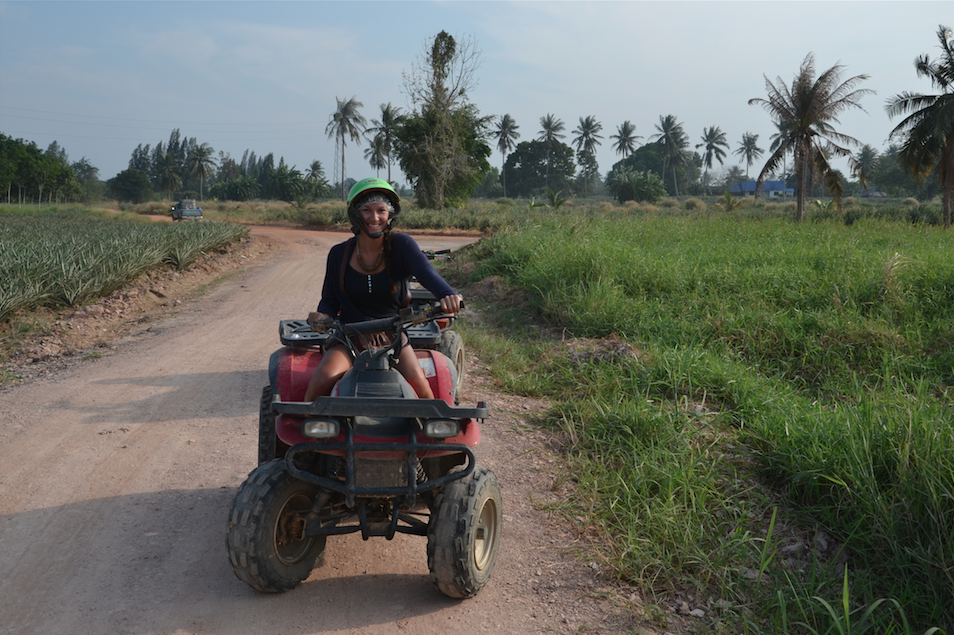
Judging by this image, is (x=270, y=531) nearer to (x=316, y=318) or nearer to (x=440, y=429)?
(x=440, y=429)

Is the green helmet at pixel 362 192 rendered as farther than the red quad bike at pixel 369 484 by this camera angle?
Yes

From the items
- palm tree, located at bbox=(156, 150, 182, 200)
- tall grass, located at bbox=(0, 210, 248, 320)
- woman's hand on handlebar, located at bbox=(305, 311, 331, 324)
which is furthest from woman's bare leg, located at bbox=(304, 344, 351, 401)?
palm tree, located at bbox=(156, 150, 182, 200)

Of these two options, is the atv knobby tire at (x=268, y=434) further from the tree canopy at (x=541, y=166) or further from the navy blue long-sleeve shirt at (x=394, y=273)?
the tree canopy at (x=541, y=166)

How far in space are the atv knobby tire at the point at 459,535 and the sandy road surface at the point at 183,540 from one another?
17 centimetres

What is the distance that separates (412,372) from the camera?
3.17 meters

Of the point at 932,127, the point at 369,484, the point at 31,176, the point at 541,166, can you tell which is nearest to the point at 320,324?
the point at 369,484

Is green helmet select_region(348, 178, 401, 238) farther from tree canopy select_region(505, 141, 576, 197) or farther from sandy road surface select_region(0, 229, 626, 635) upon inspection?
tree canopy select_region(505, 141, 576, 197)

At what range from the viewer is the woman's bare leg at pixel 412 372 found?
317 centimetres

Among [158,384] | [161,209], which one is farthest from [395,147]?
[158,384]

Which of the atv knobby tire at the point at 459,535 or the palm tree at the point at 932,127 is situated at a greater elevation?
the palm tree at the point at 932,127

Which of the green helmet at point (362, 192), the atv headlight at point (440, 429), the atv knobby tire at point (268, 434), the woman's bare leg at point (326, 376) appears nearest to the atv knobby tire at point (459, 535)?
the atv headlight at point (440, 429)

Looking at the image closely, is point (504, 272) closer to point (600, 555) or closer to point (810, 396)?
point (810, 396)

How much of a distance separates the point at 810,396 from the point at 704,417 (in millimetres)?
1598

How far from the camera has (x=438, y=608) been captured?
304 centimetres
